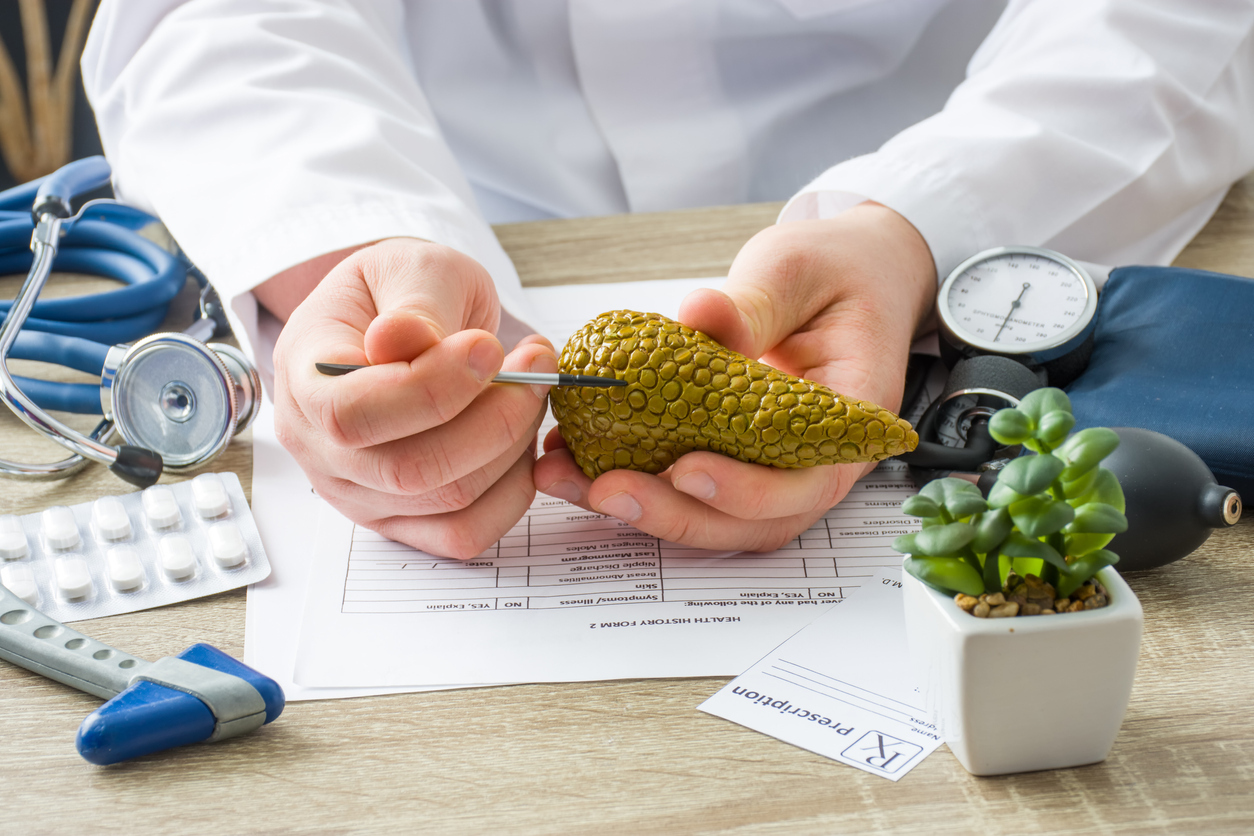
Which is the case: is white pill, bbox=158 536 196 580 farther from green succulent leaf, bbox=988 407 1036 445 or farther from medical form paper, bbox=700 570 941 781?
green succulent leaf, bbox=988 407 1036 445

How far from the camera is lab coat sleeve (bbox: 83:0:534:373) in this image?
77 cm

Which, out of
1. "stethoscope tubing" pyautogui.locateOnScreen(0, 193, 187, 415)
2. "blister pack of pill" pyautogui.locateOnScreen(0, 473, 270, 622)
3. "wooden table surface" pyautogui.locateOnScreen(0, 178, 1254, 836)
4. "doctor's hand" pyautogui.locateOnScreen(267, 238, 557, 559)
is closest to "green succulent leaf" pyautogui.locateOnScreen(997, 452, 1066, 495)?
"wooden table surface" pyautogui.locateOnScreen(0, 178, 1254, 836)

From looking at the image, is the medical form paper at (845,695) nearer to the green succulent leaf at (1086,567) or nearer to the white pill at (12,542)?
the green succulent leaf at (1086,567)

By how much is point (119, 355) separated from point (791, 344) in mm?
492

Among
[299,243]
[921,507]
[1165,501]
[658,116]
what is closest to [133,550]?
[299,243]

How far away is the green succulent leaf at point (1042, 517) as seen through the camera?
0.36 meters

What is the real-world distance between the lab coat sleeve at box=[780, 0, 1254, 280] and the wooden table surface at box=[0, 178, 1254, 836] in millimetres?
413

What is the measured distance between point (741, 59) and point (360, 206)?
56 cm

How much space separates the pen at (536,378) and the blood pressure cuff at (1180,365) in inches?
12.8

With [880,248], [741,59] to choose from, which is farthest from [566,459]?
[741,59]

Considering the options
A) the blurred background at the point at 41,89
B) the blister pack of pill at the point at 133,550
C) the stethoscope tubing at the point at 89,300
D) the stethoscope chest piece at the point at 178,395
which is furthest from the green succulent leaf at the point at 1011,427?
the blurred background at the point at 41,89

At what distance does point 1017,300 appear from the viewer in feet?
2.41

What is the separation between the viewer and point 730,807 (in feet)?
1.40

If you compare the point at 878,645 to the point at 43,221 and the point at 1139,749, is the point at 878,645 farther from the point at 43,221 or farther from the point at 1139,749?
the point at 43,221
